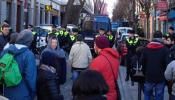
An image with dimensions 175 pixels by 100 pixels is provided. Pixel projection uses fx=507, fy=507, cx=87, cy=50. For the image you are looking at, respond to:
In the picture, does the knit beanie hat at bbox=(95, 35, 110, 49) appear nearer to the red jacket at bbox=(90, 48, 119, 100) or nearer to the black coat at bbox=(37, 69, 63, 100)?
the red jacket at bbox=(90, 48, 119, 100)

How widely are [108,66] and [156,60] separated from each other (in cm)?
340

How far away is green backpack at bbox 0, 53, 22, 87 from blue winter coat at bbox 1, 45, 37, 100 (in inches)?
4.2

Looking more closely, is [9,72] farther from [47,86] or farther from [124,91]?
[124,91]

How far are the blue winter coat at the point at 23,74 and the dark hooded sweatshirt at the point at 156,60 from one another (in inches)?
134

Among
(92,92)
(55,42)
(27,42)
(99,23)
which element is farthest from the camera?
(99,23)

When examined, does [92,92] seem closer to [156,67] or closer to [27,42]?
[27,42]

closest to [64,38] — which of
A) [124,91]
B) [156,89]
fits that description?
[124,91]

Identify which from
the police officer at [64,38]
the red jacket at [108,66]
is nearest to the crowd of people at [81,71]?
the red jacket at [108,66]

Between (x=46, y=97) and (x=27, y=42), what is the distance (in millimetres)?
847

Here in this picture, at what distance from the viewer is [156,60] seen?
9.80m

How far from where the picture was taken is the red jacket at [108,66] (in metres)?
6.52

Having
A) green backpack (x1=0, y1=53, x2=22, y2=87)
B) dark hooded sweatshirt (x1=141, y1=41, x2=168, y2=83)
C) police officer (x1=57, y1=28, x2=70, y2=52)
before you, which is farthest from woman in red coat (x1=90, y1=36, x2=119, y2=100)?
police officer (x1=57, y1=28, x2=70, y2=52)

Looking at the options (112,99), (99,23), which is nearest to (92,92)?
(112,99)

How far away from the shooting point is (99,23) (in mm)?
37281
